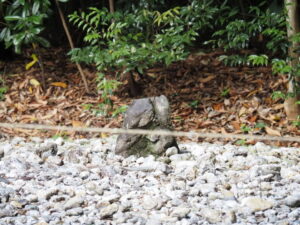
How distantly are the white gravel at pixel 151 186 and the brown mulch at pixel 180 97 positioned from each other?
0.80m

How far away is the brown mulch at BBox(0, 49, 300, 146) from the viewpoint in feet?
14.9

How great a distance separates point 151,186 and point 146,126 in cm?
73

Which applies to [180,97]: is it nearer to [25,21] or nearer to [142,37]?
[142,37]

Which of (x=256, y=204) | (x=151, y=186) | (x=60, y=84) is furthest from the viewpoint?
A: (x=60, y=84)

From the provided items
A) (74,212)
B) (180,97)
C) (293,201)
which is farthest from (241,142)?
(74,212)

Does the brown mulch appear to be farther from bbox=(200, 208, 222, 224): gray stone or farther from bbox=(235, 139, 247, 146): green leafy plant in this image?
bbox=(200, 208, 222, 224): gray stone

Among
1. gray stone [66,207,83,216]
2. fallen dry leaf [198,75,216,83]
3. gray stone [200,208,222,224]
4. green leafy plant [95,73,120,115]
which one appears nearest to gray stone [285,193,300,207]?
gray stone [200,208,222,224]

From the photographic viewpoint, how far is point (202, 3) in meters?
4.74

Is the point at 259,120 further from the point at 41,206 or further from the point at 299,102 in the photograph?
the point at 41,206

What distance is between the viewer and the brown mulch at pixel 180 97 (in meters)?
4.56

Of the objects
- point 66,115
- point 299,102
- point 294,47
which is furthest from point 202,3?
point 66,115

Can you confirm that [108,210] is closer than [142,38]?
Yes

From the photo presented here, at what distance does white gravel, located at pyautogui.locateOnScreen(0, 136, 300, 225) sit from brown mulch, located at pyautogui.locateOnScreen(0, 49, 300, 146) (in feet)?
2.62

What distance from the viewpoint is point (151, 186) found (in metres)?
2.85
